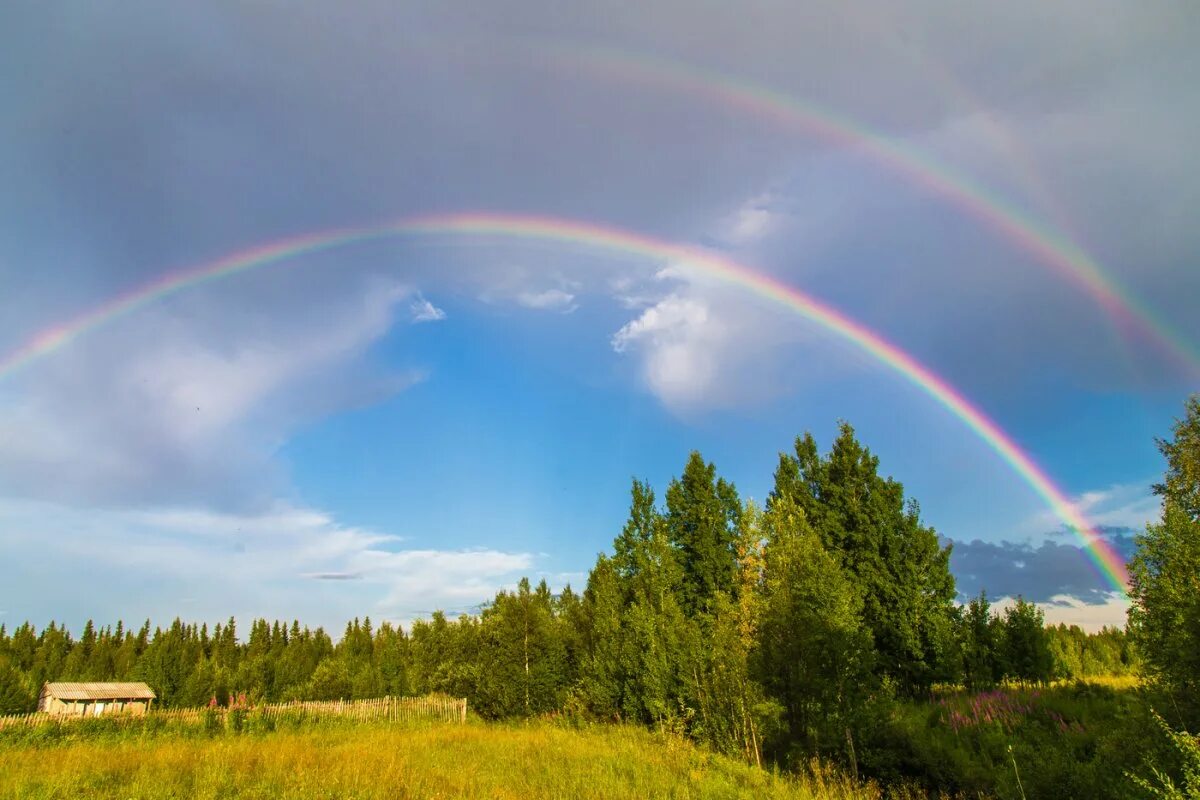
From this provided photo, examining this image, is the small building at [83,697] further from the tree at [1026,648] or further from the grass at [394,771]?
the tree at [1026,648]

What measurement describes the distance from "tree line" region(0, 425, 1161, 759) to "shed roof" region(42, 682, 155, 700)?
22.5 meters

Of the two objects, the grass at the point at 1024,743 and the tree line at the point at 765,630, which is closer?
the grass at the point at 1024,743

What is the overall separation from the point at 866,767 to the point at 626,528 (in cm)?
1983

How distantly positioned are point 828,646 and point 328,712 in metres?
24.9

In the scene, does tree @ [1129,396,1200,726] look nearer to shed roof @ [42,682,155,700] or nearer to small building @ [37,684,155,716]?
small building @ [37,684,155,716]

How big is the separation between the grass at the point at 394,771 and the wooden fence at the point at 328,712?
9.86ft

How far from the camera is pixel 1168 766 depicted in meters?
8.44

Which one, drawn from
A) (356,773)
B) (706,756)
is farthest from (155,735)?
(706,756)

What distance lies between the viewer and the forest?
11.3 metres

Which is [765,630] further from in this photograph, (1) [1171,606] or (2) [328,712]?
(2) [328,712]

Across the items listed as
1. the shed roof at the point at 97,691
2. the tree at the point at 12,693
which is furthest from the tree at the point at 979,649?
the shed roof at the point at 97,691

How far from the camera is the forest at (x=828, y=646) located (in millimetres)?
11315

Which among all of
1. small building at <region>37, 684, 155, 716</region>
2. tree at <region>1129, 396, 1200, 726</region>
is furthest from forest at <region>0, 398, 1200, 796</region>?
small building at <region>37, 684, 155, 716</region>

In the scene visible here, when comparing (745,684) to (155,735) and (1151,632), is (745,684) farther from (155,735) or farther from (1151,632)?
(155,735)
